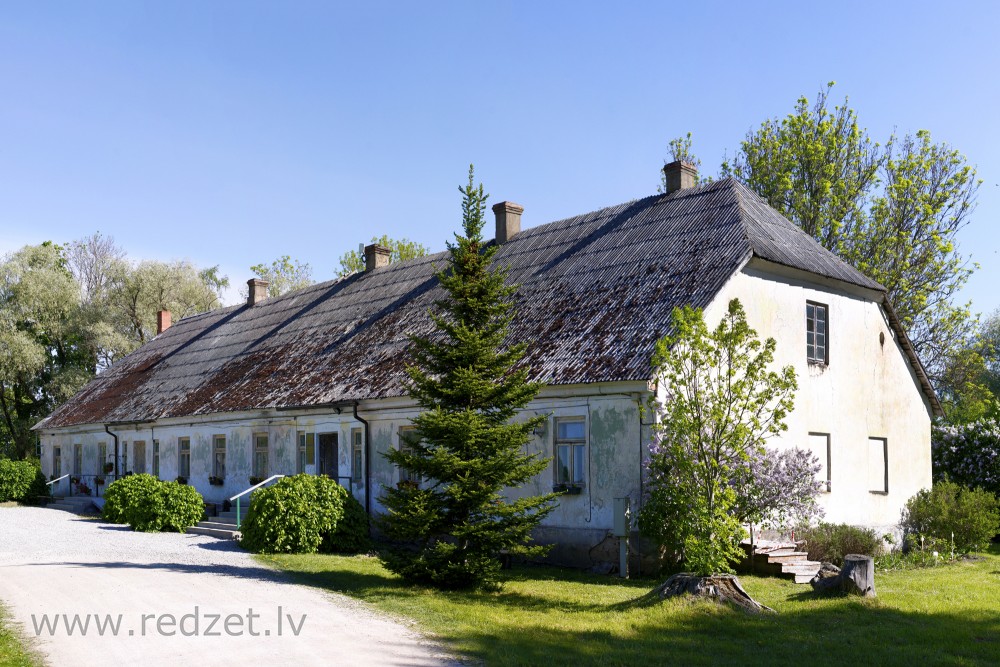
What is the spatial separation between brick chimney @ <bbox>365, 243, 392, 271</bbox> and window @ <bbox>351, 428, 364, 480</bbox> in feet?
31.7

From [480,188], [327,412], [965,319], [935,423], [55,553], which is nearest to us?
[480,188]

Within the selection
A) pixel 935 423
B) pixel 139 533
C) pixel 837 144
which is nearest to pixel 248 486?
pixel 139 533

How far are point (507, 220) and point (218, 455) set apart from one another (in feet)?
35.0

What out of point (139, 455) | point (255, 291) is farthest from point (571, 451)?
point (255, 291)

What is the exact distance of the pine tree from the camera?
1300cm

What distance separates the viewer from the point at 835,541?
16.9 meters

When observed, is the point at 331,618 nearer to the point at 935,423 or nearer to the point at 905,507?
the point at 905,507

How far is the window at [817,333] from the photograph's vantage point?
18.7 metres

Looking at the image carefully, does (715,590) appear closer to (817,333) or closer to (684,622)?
(684,622)

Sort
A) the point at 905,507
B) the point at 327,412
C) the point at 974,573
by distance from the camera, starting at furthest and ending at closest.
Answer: the point at 327,412, the point at 905,507, the point at 974,573

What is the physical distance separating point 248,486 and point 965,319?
24474mm

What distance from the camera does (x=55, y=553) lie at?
57.9ft

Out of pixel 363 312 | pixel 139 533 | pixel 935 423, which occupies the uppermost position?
pixel 363 312

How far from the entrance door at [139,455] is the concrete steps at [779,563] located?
21.3m
